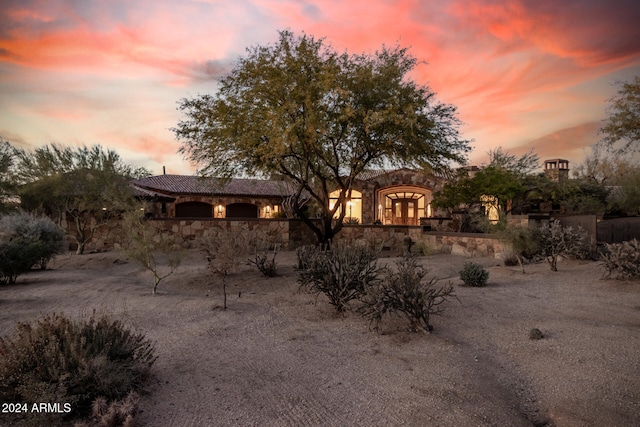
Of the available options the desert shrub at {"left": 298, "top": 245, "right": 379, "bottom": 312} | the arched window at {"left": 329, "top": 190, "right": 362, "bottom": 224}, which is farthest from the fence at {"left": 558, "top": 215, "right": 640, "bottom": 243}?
the arched window at {"left": 329, "top": 190, "right": 362, "bottom": 224}

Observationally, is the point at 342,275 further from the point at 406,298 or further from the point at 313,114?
the point at 313,114

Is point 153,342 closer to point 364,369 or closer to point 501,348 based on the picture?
point 364,369

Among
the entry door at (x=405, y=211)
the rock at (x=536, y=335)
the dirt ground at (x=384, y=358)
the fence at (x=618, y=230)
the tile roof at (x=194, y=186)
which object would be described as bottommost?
the dirt ground at (x=384, y=358)

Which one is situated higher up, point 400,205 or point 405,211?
point 400,205

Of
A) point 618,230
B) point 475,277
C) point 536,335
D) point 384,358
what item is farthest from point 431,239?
point 384,358

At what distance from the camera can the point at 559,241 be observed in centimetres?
1189

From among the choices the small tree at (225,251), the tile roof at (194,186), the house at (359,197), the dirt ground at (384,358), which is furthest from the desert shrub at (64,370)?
the tile roof at (194,186)

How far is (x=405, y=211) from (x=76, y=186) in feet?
73.1

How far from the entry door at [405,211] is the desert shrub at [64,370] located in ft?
93.9

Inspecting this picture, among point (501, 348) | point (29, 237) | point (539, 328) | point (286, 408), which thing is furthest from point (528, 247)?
point (29, 237)

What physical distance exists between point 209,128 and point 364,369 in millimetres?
12009

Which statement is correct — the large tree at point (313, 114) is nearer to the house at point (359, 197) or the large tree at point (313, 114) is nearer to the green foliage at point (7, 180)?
the green foliage at point (7, 180)

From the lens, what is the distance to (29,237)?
12367 millimetres

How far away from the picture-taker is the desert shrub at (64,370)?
379cm
